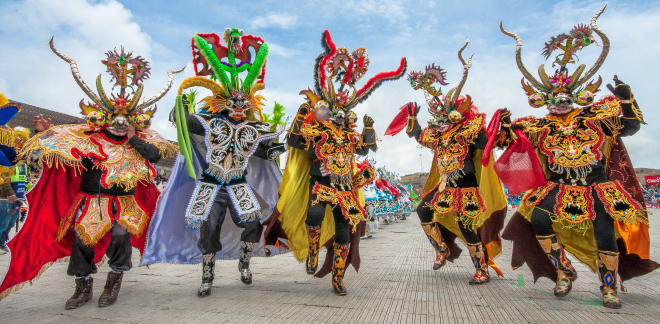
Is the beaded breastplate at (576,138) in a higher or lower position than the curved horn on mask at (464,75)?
lower

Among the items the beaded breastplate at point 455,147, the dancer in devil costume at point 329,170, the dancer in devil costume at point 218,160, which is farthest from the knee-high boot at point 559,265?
the dancer in devil costume at point 218,160

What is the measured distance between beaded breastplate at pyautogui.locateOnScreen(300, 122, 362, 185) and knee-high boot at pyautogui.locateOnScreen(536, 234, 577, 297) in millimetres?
2056

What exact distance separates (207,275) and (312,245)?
44.3 inches

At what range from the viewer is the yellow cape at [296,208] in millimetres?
4520

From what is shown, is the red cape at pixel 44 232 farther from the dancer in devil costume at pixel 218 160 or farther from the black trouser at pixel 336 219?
the black trouser at pixel 336 219

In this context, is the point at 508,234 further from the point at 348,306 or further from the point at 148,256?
the point at 148,256

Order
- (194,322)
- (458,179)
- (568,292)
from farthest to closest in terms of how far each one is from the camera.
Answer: (458,179)
(568,292)
(194,322)

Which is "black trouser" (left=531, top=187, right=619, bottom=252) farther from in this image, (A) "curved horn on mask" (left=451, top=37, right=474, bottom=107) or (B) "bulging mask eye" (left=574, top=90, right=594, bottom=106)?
(A) "curved horn on mask" (left=451, top=37, right=474, bottom=107)

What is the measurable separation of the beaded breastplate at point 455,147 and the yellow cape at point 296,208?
1.09 meters

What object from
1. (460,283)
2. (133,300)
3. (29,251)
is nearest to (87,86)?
(29,251)

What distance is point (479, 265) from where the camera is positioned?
4512 mm

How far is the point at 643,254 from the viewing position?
12.2ft

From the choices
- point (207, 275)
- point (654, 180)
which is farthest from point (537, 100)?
point (654, 180)

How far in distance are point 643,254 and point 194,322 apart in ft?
13.5
